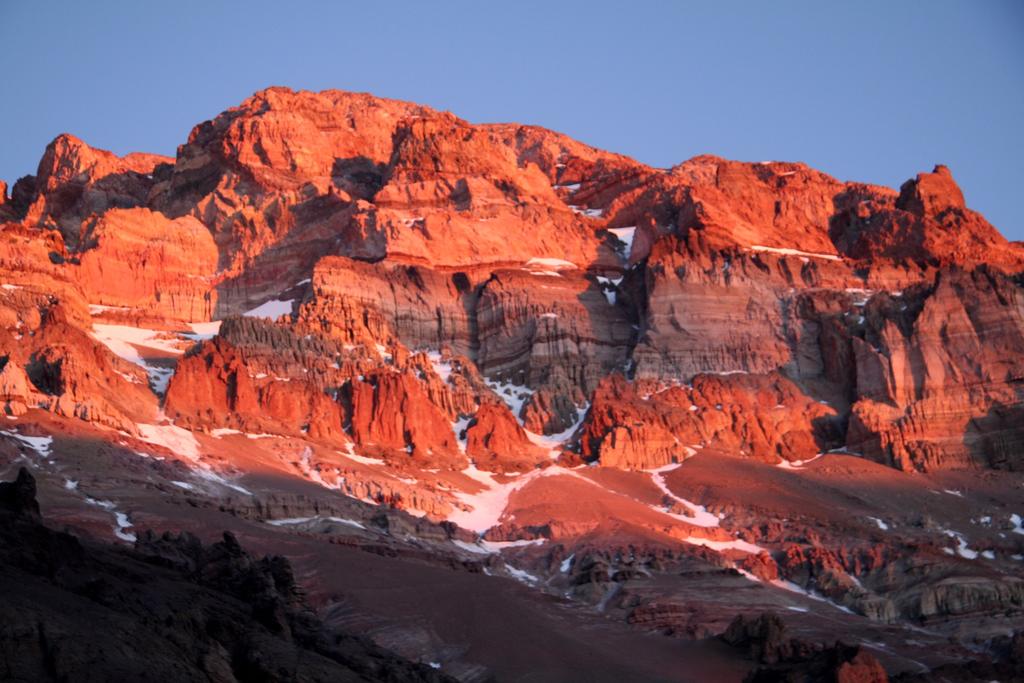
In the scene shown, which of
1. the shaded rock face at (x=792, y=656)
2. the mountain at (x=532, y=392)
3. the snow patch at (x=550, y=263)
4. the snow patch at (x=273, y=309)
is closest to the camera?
the shaded rock face at (x=792, y=656)

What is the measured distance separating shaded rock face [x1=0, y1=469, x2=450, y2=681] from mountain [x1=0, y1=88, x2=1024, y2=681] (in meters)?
1.01

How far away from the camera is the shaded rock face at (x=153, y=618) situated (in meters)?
33.1

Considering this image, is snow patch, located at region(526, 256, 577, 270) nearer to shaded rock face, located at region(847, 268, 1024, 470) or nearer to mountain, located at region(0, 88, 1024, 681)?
mountain, located at region(0, 88, 1024, 681)

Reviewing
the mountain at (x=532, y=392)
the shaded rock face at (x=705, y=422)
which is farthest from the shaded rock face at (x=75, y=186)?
the shaded rock face at (x=705, y=422)

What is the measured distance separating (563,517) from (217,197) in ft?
219

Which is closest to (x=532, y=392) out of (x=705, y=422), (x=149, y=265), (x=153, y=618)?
(x=705, y=422)

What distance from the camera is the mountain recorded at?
68.8 m

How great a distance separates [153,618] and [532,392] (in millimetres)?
78900

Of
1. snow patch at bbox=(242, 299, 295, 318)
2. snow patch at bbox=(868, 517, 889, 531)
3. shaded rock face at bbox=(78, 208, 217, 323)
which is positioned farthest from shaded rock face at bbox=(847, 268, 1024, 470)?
shaded rock face at bbox=(78, 208, 217, 323)

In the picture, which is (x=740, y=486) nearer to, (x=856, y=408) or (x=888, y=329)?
(x=856, y=408)

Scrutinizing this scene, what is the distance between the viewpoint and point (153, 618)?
38.7 m

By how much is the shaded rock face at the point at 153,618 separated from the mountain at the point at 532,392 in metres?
1.01

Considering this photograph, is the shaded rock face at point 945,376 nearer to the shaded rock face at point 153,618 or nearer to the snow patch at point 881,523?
the snow patch at point 881,523

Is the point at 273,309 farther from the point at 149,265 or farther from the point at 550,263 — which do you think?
the point at 550,263
